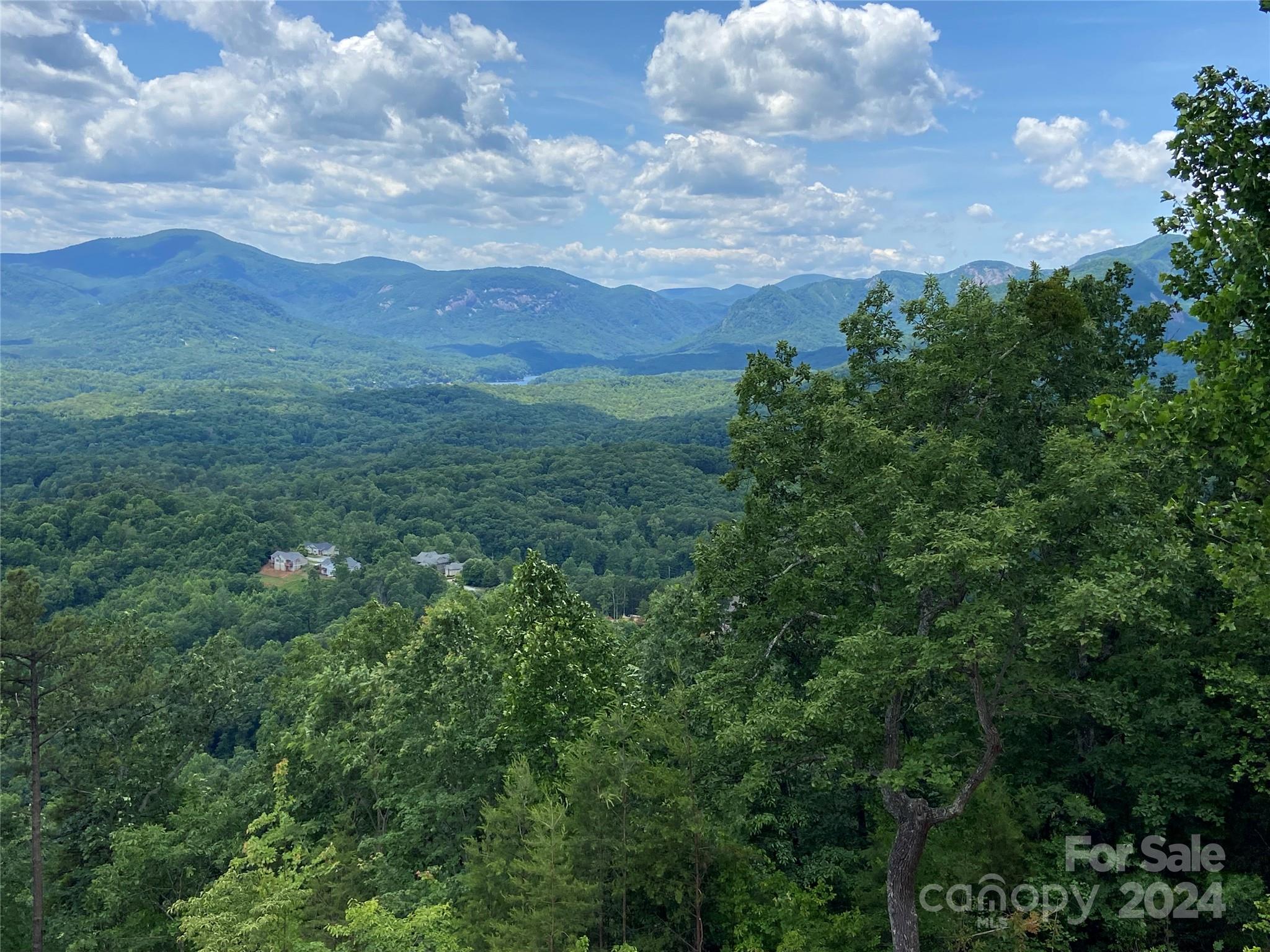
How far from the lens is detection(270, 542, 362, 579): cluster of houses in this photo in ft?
405

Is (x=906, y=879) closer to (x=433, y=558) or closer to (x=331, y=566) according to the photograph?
(x=433, y=558)

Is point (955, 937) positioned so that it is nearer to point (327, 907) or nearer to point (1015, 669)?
point (1015, 669)

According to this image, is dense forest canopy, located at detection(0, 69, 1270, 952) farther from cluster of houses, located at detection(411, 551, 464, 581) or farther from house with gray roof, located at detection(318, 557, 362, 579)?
house with gray roof, located at detection(318, 557, 362, 579)

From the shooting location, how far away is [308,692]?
31.8 metres

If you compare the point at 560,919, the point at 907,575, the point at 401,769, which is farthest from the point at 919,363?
the point at 401,769

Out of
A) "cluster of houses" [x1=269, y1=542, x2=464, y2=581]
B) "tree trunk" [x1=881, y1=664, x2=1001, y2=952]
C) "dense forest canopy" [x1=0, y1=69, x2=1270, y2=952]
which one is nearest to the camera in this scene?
"dense forest canopy" [x1=0, y1=69, x2=1270, y2=952]

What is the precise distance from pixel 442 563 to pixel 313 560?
2082 cm

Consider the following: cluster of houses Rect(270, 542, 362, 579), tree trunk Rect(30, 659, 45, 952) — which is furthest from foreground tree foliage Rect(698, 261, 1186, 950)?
cluster of houses Rect(270, 542, 362, 579)

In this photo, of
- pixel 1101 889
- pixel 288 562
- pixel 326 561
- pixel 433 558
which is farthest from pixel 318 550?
pixel 1101 889

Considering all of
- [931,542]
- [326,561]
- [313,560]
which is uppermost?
[931,542]

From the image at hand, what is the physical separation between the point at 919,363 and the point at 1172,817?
9.72 meters

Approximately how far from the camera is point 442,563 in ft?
424

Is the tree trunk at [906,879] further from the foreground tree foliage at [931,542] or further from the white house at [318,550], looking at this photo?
the white house at [318,550]

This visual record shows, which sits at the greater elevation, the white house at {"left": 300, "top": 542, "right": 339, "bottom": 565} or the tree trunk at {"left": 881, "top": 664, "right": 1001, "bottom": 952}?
the tree trunk at {"left": 881, "top": 664, "right": 1001, "bottom": 952}
